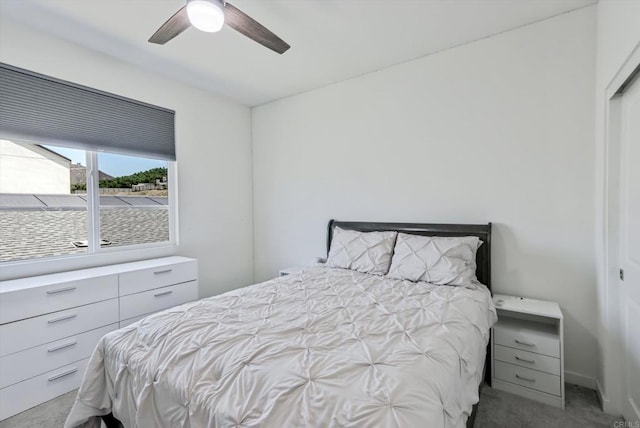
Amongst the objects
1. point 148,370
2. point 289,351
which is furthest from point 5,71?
point 289,351

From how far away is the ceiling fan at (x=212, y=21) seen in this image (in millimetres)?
1534

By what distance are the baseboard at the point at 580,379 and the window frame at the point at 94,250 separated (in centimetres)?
366

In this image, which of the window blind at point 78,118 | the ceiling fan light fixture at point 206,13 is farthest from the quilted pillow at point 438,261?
the window blind at point 78,118

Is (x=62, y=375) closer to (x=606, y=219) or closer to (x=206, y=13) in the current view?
(x=206, y=13)

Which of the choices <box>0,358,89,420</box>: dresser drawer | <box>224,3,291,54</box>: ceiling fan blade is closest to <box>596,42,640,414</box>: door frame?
<box>224,3,291,54</box>: ceiling fan blade

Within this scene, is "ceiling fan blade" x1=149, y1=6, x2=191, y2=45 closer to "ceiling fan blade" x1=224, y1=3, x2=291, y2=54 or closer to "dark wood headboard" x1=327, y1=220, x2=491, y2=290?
"ceiling fan blade" x1=224, y1=3, x2=291, y2=54

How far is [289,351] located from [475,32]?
2.68 m

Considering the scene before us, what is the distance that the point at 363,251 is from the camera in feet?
8.71

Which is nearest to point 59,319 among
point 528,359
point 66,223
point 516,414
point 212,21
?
point 66,223

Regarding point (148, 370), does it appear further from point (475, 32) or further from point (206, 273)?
point (475, 32)

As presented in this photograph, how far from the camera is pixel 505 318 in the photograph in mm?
2209

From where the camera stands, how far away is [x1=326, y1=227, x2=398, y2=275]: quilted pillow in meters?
2.55

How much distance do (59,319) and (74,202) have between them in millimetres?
1064

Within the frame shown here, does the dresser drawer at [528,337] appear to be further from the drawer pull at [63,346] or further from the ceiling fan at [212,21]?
the drawer pull at [63,346]
